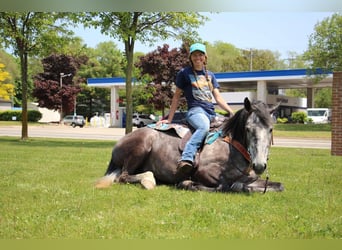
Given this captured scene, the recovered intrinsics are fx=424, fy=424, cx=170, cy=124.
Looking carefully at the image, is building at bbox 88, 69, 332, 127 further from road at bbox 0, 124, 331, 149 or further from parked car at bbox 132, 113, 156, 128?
road at bbox 0, 124, 331, 149

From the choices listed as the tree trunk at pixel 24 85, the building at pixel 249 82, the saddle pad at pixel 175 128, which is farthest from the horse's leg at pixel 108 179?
the building at pixel 249 82

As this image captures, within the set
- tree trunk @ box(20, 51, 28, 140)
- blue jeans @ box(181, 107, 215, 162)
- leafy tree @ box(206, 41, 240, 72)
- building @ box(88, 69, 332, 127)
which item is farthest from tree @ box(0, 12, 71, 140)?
leafy tree @ box(206, 41, 240, 72)

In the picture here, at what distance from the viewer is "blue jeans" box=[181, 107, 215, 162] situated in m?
5.50

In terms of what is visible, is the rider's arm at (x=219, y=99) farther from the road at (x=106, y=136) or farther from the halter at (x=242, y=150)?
the road at (x=106, y=136)

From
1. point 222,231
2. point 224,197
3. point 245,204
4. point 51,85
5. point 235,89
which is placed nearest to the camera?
point 222,231

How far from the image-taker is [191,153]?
18.0ft

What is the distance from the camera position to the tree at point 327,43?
2822 centimetres

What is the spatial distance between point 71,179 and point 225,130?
2.64 meters

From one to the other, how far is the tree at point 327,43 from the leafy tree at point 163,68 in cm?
923

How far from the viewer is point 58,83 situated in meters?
29.3

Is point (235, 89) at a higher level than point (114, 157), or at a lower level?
higher
